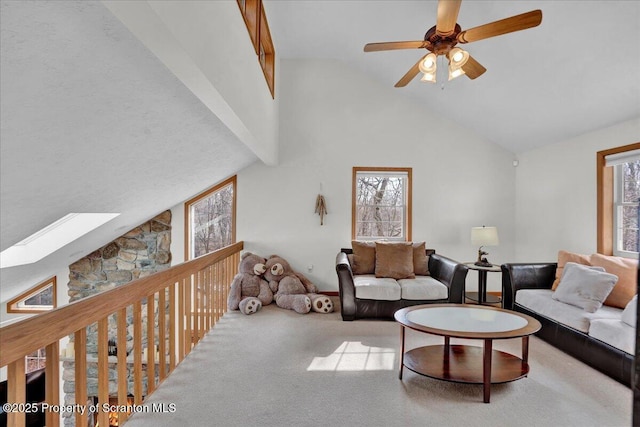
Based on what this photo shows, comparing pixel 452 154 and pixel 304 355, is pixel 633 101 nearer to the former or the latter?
pixel 452 154

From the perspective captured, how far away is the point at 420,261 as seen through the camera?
16.1 feet

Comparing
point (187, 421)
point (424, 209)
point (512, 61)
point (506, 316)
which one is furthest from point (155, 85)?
point (424, 209)

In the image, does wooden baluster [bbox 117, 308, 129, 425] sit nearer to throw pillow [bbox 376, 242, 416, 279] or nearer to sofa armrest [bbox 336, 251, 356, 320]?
sofa armrest [bbox 336, 251, 356, 320]

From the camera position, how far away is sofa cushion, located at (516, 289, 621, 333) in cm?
310

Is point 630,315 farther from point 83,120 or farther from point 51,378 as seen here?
point 83,120

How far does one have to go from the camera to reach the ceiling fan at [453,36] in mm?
2324

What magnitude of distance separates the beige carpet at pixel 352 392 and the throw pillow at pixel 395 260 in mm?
1142

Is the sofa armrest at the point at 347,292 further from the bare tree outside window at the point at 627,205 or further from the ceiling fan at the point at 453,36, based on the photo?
the bare tree outside window at the point at 627,205

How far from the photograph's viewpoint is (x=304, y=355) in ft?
10.8

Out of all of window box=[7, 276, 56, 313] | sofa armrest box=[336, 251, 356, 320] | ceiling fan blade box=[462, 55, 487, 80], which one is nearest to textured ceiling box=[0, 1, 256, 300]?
window box=[7, 276, 56, 313]

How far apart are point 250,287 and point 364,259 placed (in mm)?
1512

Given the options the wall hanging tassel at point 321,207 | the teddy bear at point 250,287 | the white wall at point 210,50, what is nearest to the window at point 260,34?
the white wall at point 210,50

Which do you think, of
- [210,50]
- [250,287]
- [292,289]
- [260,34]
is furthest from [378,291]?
[210,50]

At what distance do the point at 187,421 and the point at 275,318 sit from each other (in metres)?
2.17
